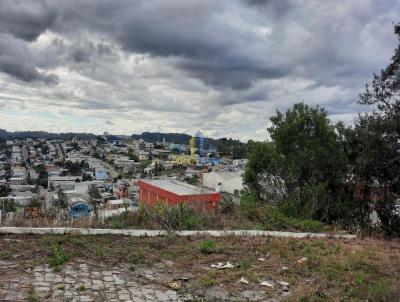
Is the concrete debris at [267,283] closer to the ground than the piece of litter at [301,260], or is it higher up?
closer to the ground

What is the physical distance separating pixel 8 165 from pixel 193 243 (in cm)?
4647

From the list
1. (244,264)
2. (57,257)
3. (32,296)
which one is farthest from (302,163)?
(32,296)

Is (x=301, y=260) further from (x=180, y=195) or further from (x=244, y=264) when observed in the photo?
(x=180, y=195)

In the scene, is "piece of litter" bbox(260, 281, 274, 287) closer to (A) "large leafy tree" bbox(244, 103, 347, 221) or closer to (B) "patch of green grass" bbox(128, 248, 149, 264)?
(B) "patch of green grass" bbox(128, 248, 149, 264)

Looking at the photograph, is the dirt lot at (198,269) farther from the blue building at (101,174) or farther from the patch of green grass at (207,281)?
Result: the blue building at (101,174)

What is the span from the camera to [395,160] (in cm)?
977

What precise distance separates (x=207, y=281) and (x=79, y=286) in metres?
1.34

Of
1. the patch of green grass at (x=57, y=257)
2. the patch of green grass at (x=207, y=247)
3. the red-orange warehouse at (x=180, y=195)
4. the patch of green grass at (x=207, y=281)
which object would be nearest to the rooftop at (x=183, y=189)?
the red-orange warehouse at (x=180, y=195)

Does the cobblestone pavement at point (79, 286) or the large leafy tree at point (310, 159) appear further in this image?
the large leafy tree at point (310, 159)

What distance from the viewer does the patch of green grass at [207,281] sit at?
437 centimetres

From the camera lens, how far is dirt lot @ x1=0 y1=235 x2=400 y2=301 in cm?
411

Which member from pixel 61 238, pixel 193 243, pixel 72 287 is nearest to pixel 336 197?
pixel 193 243

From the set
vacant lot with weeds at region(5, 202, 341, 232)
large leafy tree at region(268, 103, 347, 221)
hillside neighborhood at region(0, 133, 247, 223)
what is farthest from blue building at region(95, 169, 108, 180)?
vacant lot with weeds at region(5, 202, 341, 232)

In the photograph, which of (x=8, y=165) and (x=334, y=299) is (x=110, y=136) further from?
(x=334, y=299)
